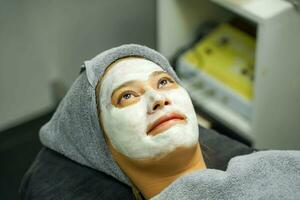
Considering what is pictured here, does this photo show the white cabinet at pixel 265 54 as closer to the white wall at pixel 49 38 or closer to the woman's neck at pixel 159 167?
the white wall at pixel 49 38

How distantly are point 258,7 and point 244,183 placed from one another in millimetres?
685

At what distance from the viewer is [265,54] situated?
1.75m

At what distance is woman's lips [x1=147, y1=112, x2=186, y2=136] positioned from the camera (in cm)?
124

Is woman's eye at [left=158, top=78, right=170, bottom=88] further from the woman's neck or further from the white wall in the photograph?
the white wall

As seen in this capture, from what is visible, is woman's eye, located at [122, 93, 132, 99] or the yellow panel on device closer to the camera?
woman's eye, located at [122, 93, 132, 99]

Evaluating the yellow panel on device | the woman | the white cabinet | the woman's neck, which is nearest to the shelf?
the white cabinet

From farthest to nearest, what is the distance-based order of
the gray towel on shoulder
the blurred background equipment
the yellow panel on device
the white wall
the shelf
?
the white wall < the yellow panel on device < the blurred background equipment < the shelf < the gray towel on shoulder

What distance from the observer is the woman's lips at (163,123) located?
124cm

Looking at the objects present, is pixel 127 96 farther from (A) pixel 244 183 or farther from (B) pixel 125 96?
(A) pixel 244 183

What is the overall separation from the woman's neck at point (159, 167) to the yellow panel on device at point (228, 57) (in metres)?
0.67

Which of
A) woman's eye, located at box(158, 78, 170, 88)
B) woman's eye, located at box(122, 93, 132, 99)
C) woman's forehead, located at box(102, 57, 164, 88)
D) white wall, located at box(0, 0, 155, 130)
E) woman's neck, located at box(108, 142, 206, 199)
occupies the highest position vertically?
woman's forehead, located at box(102, 57, 164, 88)

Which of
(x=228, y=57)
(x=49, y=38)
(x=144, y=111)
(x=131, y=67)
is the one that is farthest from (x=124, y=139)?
(x=49, y=38)

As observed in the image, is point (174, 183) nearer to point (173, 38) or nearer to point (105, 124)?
point (105, 124)

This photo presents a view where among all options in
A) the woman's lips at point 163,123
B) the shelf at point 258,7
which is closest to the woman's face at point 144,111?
the woman's lips at point 163,123
